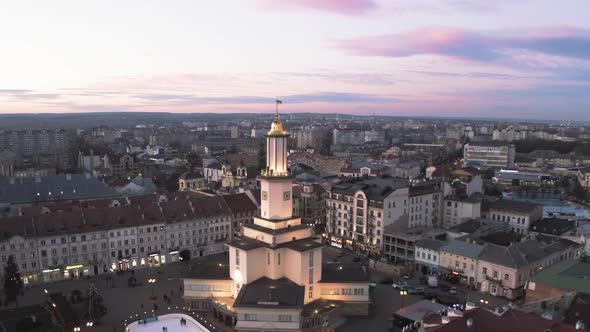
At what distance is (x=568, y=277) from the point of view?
34.6m

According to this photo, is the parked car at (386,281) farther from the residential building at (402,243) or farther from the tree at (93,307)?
the tree at (93,307)

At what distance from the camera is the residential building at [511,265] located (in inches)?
1559

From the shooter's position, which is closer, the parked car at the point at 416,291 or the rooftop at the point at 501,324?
the rooftop at the point at 501,324

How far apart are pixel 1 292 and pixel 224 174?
5117 centimetres

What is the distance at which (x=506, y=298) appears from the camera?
39.9m

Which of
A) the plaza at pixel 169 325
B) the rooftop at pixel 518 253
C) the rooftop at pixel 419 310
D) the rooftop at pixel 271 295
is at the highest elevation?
the plaza at pixel 169 325

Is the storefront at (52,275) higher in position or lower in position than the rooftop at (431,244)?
lower

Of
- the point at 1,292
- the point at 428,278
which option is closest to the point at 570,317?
the point at 428,278

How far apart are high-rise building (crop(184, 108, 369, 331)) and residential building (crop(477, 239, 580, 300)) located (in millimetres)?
11360

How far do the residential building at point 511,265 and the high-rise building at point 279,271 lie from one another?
37.3ft

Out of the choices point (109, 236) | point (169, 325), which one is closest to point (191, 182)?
point (109, 236)

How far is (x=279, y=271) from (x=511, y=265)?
19.4 metres

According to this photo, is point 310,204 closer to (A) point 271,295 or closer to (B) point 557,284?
(A) point 271,295

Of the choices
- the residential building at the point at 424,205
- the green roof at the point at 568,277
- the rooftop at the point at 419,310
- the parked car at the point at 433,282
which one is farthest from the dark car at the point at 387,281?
the residential building at the point at 424,205
